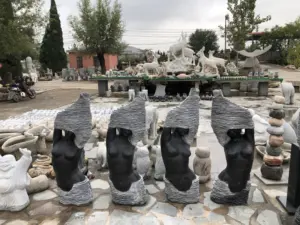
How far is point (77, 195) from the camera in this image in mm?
3416

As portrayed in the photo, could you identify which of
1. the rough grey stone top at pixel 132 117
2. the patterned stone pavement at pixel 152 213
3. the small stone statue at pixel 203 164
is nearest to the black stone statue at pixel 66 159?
the patterned stone pavement at pixel 152 213

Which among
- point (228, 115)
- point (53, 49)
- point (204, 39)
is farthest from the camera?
point (204, 39)

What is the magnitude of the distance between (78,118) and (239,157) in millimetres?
1923

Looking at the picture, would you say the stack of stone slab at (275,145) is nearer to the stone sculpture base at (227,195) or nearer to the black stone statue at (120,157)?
the stone sculpture base at (227,195)

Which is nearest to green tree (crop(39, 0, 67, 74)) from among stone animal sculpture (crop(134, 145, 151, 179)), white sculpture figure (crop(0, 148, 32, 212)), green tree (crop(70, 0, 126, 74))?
green tree (crop(70, 0, 126, 74))

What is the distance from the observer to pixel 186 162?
332 centimetres

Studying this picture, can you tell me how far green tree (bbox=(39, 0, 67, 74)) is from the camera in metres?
25.2

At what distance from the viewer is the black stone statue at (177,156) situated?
10.9 ft

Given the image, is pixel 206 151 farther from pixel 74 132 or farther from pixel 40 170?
pixel 40 170

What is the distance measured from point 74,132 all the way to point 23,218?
112 centimetres

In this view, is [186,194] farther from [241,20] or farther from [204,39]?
[204,39]

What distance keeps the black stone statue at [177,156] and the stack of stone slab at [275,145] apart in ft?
4.20

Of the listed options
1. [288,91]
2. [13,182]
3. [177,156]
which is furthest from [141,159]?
[288,91]

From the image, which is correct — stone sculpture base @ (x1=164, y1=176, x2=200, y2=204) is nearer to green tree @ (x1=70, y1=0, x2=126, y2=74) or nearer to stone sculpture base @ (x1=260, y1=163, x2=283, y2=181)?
stone sculpture base @ (x1=260, y1=163, x2=283, y2=181)
